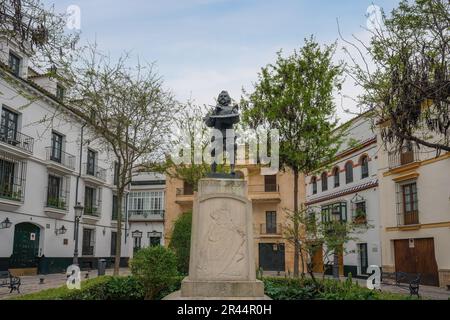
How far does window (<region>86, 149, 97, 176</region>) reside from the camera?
118 feet

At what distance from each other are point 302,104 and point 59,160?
805 inches

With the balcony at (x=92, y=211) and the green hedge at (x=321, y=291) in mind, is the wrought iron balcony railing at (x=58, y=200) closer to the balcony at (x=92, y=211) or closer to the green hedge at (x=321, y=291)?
the balcony at (x=92, y=211)

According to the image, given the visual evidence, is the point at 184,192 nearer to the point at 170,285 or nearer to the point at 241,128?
the point at 241,128

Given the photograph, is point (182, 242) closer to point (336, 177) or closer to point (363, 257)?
point (363, 257)

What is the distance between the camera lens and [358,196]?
92.1 feet

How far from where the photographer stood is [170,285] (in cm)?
1328

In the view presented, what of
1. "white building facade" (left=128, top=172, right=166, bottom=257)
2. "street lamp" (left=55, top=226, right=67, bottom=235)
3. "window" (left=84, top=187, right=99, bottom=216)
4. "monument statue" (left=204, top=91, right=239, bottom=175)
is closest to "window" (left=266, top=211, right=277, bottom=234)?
"white building facade" (left=128, top=172, right=166, bottom=257)

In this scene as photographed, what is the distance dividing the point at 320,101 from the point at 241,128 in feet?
13.7

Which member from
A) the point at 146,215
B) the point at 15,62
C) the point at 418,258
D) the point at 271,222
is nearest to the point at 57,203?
the point at 15,62

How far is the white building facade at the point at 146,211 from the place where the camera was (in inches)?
1846

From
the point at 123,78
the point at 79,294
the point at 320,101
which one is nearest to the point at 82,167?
the point at 123,78

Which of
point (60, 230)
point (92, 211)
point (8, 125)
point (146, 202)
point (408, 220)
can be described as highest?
point (8, 125)

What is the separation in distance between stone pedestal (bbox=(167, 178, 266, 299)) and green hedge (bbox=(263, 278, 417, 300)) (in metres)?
2.16

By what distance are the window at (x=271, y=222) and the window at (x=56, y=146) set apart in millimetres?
18985
